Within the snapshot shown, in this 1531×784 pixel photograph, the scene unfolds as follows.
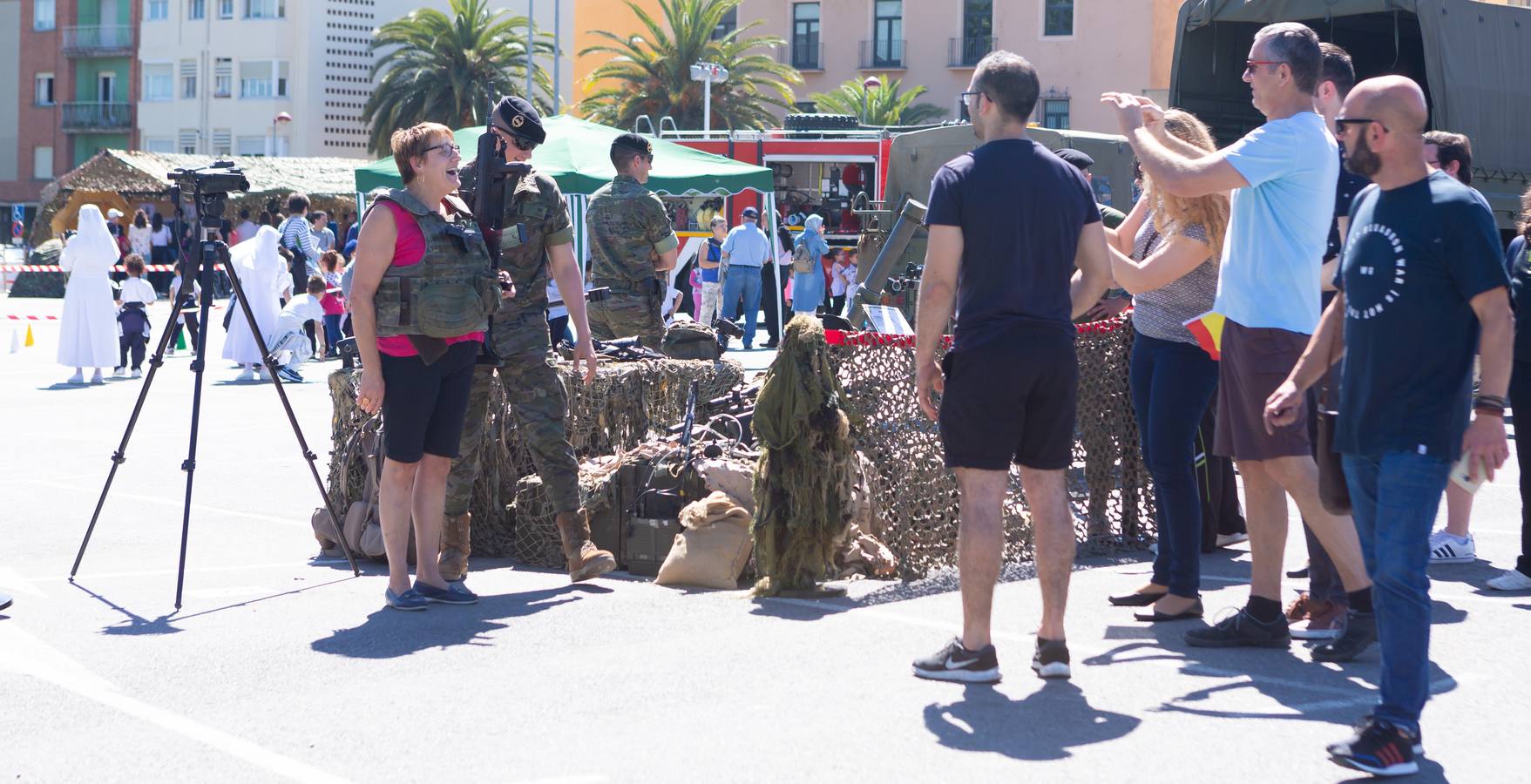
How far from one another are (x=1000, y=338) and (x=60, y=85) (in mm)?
78341

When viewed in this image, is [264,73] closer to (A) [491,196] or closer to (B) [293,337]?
(B) [293,337]

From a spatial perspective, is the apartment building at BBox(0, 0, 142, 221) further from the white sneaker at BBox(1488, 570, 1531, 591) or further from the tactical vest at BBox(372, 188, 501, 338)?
the white sneaker at BBox(1488, 570, 1531, 591)

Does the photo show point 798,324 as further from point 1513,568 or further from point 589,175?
point 589,175

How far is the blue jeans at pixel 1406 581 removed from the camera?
4.29 m

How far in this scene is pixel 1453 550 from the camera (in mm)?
7500

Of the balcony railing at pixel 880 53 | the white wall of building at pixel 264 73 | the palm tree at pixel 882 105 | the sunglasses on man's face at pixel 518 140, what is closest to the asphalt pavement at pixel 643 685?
the sunglasses on man's face at pixel 518 140

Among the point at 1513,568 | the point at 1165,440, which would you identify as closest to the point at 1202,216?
the point at 1165,440

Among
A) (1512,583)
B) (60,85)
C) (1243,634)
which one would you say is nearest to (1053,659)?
Answer: (1243,634)

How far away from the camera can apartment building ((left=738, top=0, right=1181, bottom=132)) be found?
177ft

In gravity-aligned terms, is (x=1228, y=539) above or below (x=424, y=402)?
below

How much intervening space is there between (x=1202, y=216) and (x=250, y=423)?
9458 millimetres

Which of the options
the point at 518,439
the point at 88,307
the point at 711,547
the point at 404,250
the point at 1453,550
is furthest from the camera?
the point at 88,307

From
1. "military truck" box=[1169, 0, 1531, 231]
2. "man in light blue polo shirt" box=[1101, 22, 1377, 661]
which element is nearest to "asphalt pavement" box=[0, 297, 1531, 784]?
"man in light blue polo shirt" box=[1101, 22, 1377, 661]

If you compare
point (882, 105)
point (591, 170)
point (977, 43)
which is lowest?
point (591, 170)
